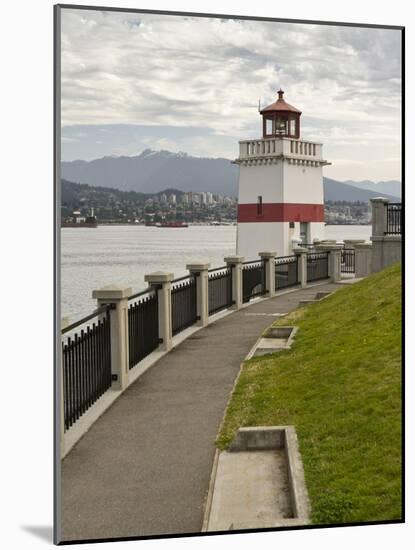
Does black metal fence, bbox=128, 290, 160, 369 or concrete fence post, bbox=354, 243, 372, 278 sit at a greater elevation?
concrete fence post, bbox=354, 243, 372, 278

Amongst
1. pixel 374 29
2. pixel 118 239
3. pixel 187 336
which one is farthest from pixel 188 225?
pixel 187 336

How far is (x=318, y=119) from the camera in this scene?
7828mm

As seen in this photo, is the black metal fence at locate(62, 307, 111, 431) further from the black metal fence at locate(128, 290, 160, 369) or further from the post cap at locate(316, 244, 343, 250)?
the post cap at locate(316, 244, 343, 250)

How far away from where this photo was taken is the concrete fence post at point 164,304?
9789mm

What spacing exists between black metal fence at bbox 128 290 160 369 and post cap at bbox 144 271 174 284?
0.14 m

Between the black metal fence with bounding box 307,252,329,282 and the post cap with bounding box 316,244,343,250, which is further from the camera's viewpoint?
the black metal fence with bounding box 307,252,329,282

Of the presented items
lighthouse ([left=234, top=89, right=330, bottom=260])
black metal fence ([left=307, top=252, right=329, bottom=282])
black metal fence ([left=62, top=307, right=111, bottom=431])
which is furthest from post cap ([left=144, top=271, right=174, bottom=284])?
black metal fence ([left=307, top=252, right=329, bottom=282])

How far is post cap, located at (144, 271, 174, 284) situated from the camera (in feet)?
31.5

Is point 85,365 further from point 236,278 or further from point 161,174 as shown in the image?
point 236,278

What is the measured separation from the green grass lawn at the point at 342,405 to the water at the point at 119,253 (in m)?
1.34

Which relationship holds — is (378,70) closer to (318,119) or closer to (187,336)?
(318,119)

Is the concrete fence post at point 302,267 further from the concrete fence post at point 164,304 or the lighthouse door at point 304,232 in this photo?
the concrete fence post at point 164,304

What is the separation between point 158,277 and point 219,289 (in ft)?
12.1

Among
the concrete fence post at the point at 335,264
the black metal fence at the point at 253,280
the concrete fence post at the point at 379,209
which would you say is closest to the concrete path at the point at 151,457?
the concrete fence post at the point at 379,209
